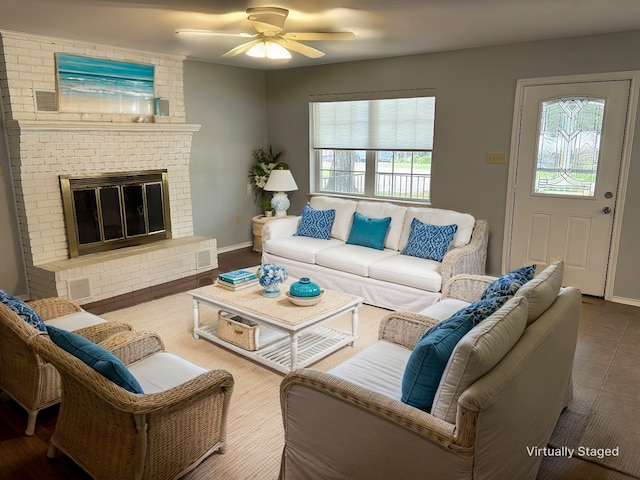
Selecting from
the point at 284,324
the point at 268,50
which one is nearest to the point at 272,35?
the point at 268,50

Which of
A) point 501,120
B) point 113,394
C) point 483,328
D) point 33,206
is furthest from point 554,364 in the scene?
point 33,206

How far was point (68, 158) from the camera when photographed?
4.71 m

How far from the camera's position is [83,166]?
15.8 feet

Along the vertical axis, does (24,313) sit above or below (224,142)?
below

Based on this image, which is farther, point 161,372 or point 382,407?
point 161,372

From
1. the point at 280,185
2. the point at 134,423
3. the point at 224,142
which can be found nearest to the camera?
the point at 134,423

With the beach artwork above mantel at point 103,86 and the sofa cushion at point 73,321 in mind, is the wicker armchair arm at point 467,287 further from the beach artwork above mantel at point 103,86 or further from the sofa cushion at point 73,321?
the beach artwork above mantel at point 103,86

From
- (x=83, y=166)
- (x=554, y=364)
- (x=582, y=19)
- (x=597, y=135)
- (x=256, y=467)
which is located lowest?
(x=256, y=467)

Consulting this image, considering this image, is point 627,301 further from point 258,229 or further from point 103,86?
point 103,86

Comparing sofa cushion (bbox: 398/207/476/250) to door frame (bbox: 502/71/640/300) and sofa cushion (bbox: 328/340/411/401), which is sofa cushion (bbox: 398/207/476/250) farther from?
sofa cushion (bbox: 328/340/411/401)

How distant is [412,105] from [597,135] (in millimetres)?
1962

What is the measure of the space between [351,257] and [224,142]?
109 inches

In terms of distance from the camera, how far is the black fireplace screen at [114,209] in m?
4.78

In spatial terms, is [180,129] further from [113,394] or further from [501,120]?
[113,394]
